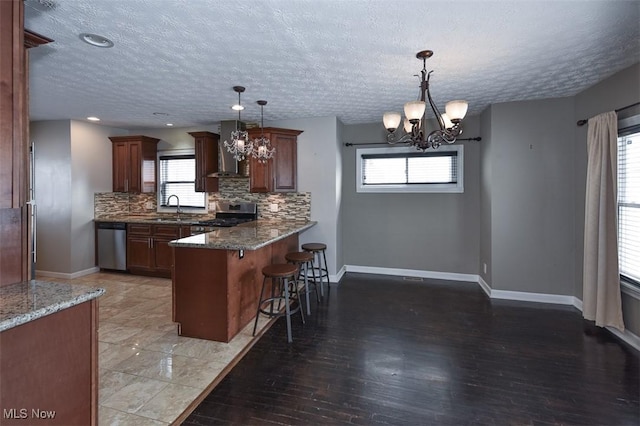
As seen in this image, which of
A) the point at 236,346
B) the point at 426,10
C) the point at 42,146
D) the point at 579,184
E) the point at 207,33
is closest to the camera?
the point at 426,10

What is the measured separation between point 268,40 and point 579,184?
3.93 m

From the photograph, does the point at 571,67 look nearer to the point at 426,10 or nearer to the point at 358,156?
the point at 426,10


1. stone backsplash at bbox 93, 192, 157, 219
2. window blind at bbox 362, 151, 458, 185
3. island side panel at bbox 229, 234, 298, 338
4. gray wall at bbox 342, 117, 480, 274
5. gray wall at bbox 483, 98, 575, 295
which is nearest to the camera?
island side panel at bbox 229, 234, 298, 338

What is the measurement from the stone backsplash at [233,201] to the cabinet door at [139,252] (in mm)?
850

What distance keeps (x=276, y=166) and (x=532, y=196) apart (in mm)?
3580

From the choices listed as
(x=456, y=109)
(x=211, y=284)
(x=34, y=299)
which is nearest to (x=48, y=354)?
(x=34, y=299)

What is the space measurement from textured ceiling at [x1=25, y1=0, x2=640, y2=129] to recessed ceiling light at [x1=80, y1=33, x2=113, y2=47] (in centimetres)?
5

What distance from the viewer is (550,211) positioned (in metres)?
3.99

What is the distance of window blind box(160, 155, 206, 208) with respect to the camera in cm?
571

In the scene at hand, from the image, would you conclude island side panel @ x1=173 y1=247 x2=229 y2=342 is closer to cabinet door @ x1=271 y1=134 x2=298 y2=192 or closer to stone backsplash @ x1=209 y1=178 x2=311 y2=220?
cabinet door @ x1=271 y1=134 x2=298 y2=192

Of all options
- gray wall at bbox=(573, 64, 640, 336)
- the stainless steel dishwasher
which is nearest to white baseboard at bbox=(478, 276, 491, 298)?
gray wall at bbox=(573, 64, 640, 336)

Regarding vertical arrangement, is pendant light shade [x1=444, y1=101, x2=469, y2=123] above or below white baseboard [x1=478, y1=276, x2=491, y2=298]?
above

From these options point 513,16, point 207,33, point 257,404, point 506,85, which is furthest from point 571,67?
point 257,404

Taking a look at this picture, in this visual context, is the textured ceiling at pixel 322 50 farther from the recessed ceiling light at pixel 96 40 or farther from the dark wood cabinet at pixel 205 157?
the dark wood cabinet at pixel 205 157
